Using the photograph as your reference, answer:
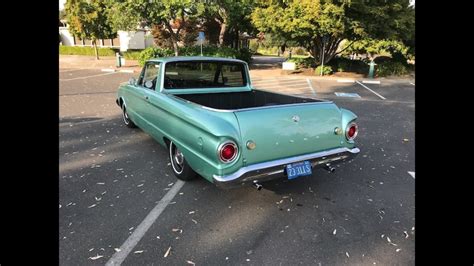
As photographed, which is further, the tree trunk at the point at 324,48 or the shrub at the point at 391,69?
the shrub at the point at 391,69

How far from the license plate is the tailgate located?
12 centimetres

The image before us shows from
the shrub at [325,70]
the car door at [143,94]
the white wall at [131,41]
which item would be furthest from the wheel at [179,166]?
the white wall at [131,41]

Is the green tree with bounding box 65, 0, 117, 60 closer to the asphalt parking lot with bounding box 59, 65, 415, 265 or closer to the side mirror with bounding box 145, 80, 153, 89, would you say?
the side mirror with bounding box 145, 80, 153, 89

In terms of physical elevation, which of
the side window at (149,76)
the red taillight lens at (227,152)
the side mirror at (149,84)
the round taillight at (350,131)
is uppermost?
the side window at (149,76)

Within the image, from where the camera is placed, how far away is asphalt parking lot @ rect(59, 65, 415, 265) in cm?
276

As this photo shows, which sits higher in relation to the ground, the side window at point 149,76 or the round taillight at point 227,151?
the side window at point 149,76

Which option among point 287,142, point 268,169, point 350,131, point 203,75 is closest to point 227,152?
point 268,169

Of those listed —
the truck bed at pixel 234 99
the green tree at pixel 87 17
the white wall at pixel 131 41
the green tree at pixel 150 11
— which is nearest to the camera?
the truck bed at pixel 234 99

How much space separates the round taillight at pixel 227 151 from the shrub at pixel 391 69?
20.1m

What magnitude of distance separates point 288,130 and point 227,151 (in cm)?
72

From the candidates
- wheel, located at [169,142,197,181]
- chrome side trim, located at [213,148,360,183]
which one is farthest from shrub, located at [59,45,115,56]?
chrome side trim, located at [213,148,360,183]

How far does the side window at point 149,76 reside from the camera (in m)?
4.99

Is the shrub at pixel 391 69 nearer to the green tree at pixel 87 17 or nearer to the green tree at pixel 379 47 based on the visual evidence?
the green tree at pixel 379 47
